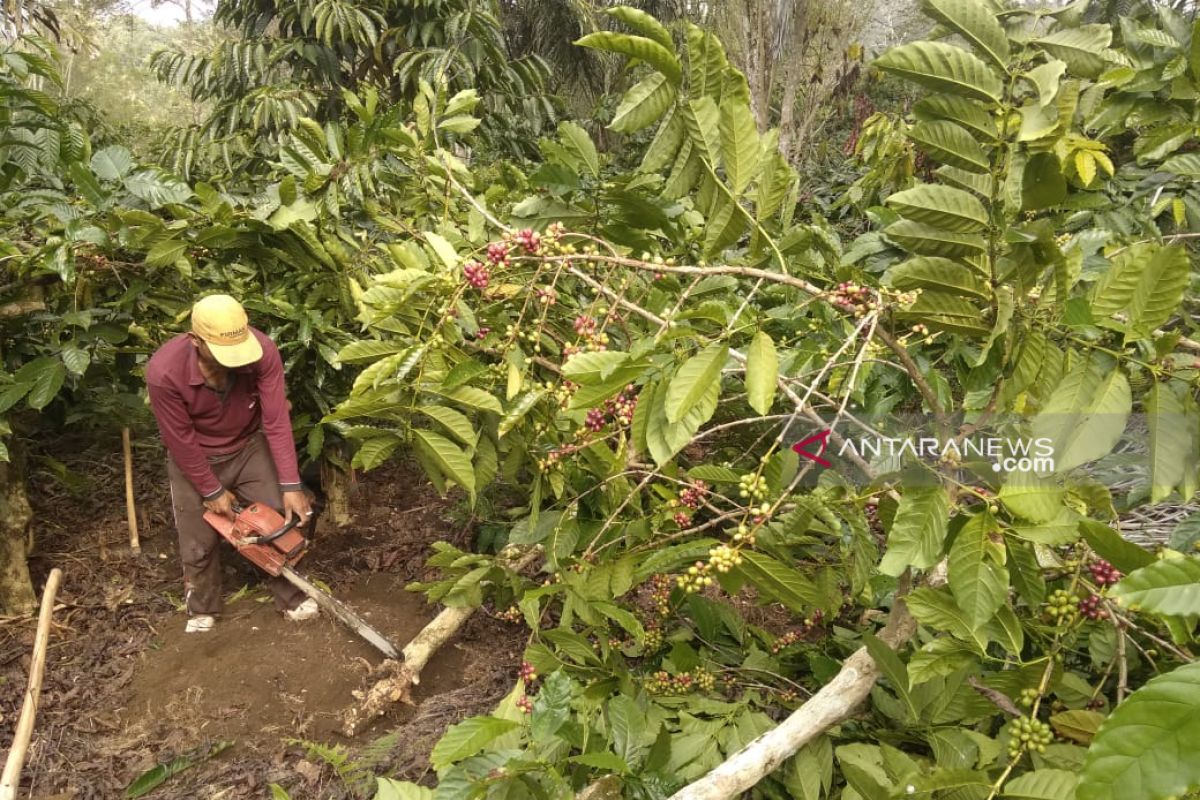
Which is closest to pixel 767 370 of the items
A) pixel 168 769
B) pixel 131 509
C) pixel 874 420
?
pixel 874 420

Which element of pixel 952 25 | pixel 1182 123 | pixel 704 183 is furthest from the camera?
pixel 1182 123

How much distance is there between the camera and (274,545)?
9.48ft

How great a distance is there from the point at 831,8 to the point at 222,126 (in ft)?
22.0

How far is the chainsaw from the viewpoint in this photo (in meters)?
2.74

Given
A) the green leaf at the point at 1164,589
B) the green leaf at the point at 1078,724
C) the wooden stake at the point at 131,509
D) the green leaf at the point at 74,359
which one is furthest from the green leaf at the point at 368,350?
the wooden stake at the point at 131,509

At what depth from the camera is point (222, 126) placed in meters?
5.10

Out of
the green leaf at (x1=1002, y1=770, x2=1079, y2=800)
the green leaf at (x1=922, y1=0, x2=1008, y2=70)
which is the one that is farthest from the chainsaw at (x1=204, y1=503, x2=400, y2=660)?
the green leaf at (x1=922, y1=0, x2=1008, y2=70)

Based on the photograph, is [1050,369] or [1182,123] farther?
[1182,123]

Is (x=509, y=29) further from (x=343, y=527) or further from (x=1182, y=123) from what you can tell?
(x=1182, y=123)

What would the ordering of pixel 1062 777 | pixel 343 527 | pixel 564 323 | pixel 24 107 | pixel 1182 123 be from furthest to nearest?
1. pixel 343 527
2. pixel 24 107
3. pixel 564 323
4. pixel 1182 123
5. pixel 1062 777

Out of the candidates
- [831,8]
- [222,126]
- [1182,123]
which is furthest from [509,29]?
[1182,123]

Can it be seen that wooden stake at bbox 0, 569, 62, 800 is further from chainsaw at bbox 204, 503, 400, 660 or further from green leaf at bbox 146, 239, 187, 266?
green leaf at bbox 146, 239, 187, 266

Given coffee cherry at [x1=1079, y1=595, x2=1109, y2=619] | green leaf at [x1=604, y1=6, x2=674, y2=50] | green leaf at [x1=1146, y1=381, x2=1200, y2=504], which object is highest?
green leaf at [x1=604, y1=6, x2=674, y2=50]

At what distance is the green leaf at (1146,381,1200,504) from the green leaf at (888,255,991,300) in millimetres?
275
